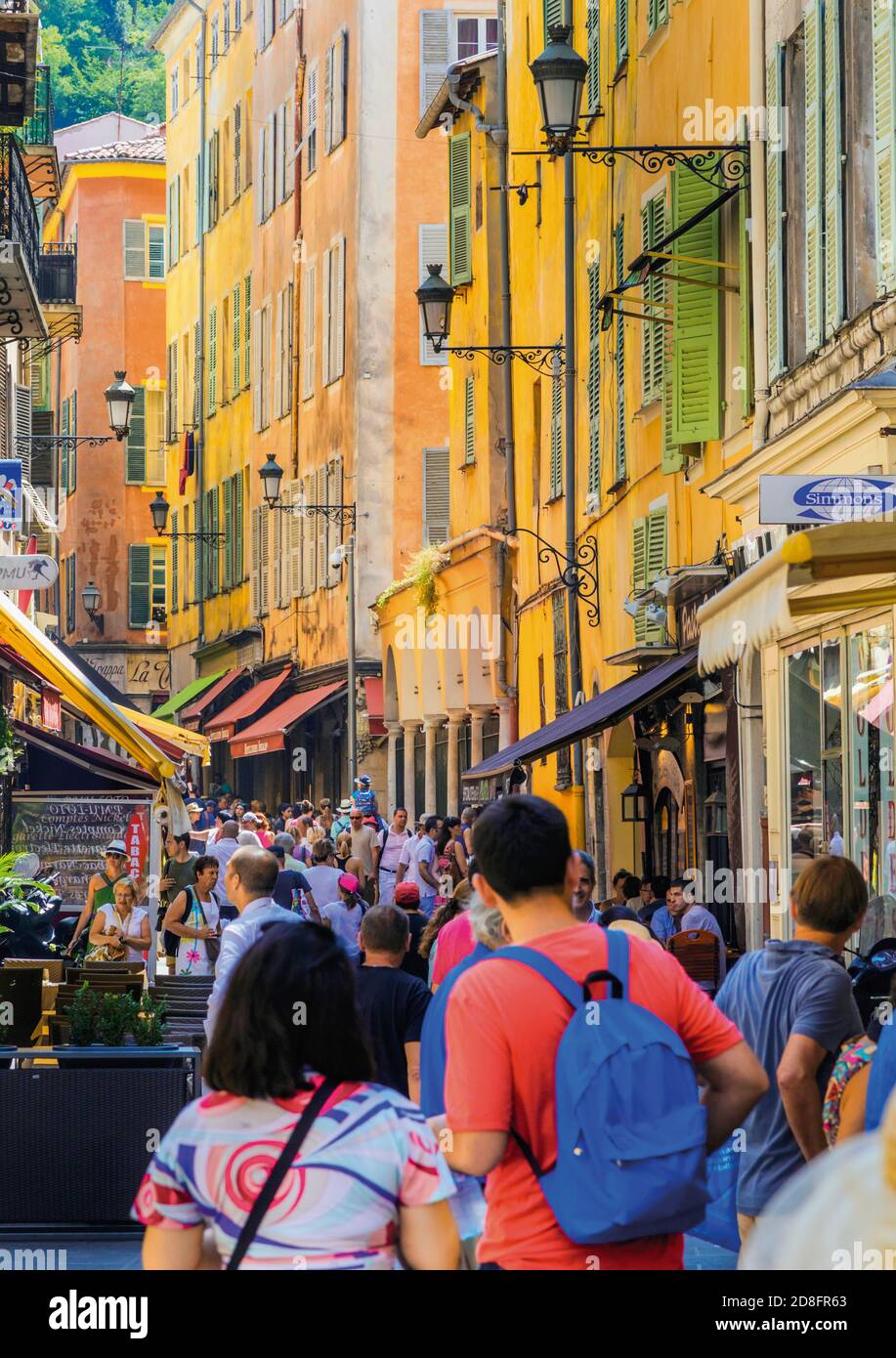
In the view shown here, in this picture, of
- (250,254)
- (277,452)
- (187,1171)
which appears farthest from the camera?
(250,254)

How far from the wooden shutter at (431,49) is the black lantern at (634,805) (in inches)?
818

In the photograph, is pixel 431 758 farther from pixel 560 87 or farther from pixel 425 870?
pixel 560 87

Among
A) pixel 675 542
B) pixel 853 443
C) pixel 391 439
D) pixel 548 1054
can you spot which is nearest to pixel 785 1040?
pixel 548 1054

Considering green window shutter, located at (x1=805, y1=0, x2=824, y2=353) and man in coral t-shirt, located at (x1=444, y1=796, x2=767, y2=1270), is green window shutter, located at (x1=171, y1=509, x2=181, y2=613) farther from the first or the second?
man in coral t-shirt, located at (x1=444, y1=796, x2=767, y2=1270)

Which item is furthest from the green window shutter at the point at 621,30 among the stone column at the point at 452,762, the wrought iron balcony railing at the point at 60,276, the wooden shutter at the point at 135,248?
the wooden shutter at the point at 135,248

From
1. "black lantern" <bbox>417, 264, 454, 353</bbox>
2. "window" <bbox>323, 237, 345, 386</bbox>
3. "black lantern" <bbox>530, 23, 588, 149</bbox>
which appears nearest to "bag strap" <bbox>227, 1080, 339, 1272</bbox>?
"black lantern" <bbox>530, 23, 588, 149</bbox>

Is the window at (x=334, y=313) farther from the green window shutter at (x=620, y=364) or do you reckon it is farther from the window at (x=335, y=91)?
the green window shutter at (x=620, y=364)

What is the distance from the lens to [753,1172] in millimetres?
6102

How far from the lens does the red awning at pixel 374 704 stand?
1549 inches

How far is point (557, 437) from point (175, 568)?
3457 centimetres

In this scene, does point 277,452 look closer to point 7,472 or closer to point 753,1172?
point 7,472

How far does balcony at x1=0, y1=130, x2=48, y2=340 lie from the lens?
2127 centimetres

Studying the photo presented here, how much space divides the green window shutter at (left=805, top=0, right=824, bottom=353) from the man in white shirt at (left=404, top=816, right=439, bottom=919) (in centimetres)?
879

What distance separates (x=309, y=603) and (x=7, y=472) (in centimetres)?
2330
